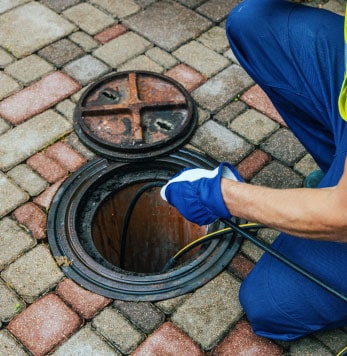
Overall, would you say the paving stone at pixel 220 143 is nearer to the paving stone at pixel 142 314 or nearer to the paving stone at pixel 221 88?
the paving stone at pixel 221 88

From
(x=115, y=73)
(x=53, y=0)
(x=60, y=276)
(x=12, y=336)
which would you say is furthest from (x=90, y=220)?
(x=53, y=0)

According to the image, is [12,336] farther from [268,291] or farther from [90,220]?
[268,291]

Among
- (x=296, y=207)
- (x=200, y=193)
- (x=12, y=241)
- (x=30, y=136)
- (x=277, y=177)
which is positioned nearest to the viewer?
(x=296, y=207)

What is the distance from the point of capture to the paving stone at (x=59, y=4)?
156 inches

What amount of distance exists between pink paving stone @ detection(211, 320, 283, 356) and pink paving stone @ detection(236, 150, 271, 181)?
861 mm

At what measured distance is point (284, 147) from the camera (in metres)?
3.22

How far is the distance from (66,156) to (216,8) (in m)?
1.62

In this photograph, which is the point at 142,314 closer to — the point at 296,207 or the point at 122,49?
the point at 296,207

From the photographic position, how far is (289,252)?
8.03 ft

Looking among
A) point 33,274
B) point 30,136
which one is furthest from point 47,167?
point 33,274

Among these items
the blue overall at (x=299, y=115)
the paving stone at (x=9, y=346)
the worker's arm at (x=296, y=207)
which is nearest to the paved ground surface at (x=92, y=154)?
the paving stone at (x=9, y=346)

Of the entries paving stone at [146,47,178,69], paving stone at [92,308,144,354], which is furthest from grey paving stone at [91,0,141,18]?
paving stone at [92,308,144,354]

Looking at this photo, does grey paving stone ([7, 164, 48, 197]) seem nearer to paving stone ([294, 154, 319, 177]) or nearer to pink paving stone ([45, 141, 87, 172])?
pink paving stone ([45, 141, 87, 172])

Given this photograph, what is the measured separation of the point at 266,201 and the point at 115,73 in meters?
1.71
